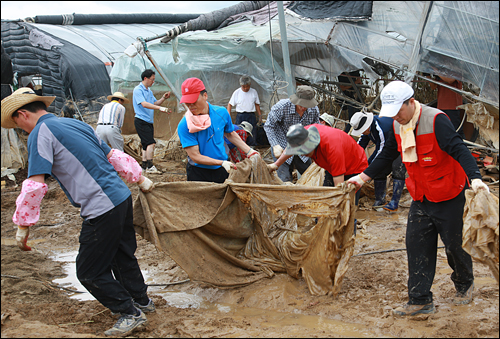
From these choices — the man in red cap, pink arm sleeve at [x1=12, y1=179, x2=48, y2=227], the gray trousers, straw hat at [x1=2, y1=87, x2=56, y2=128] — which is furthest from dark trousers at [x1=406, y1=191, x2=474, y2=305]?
the gray trousers

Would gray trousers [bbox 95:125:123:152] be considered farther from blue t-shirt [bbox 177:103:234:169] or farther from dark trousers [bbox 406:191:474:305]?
dark trousers [bbox 406:191:474:305]

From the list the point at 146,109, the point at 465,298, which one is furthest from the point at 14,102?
the point at 146,109

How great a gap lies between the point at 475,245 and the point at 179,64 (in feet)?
25.3

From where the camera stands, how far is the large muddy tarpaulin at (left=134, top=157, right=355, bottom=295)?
3.47 m

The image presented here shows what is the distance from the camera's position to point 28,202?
278 centimetres

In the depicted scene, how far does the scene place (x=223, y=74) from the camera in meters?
9.39

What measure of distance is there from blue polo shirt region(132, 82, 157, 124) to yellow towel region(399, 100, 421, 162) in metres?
6.16

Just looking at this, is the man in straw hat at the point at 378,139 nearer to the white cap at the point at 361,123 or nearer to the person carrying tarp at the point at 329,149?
the white cap at the point at 361,123

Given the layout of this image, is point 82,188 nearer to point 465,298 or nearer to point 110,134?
point 465,298

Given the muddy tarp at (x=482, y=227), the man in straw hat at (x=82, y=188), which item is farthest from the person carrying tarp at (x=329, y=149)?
the man in straw hat at (x=82, y=188)

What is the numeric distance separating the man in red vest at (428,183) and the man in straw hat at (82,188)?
6.70 feet

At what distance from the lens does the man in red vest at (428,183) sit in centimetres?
283

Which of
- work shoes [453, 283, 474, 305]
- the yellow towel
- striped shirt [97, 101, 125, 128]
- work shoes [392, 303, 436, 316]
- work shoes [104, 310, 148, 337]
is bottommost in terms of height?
work shoes [104, 310, 148, 337]

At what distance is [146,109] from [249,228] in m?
5.01
